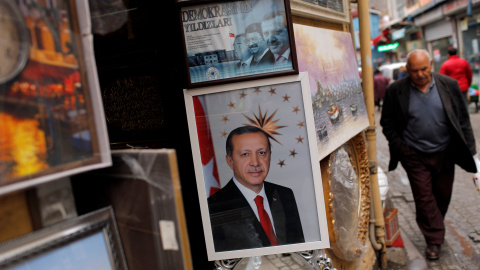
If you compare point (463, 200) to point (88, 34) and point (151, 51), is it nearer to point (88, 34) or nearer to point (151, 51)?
point (151, 51)

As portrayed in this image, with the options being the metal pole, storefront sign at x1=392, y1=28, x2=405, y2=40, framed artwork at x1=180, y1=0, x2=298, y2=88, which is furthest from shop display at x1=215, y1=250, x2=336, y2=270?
storefront sign at x1=392, y1=28, x2=405, y2=40

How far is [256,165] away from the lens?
7.41 feet

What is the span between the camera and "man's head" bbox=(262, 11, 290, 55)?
85.3 inches

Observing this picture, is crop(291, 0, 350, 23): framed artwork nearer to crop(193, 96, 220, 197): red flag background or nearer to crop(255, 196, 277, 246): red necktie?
crop(193, 96, 220, 197): red flag background

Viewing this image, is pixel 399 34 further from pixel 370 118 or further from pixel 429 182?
pixel 370 118

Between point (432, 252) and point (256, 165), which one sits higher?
point (256, 165)

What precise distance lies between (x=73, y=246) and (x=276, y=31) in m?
1.35

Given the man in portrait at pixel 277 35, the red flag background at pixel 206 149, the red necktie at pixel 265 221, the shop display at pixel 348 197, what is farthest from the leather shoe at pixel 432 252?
the man in portrait at pixel 277 35

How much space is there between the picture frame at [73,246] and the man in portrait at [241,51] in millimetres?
1054

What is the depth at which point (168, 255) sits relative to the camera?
4.21ft

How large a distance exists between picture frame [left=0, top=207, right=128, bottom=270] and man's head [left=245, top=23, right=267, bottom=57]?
1110 millimetres

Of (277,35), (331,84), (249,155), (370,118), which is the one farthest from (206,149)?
(370,118)

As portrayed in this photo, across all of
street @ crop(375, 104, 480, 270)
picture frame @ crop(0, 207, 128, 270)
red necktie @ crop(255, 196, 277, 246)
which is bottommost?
street @ crop(375, 104, 480, 270)

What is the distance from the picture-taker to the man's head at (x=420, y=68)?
4.29 m
